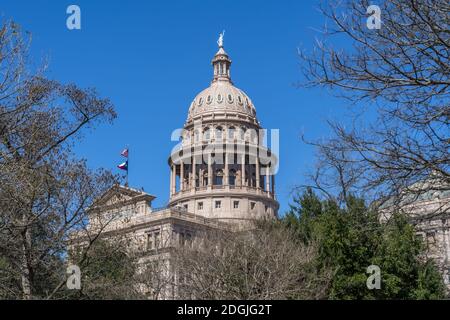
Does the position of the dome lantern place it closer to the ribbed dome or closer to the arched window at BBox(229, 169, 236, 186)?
the ribbed dome

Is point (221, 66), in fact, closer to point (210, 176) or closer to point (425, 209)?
point (210, 176)

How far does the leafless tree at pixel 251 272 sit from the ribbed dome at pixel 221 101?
67.1 m

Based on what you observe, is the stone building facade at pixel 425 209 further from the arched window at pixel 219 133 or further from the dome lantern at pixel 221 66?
the dome lantern at pixel 221 66

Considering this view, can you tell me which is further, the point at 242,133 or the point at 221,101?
the point at 221,101

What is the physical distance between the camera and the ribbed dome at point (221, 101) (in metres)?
97.9

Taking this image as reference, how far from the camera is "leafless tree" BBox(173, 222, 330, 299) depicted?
24.5m

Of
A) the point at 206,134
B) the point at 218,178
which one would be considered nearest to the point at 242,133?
the point at 206,134

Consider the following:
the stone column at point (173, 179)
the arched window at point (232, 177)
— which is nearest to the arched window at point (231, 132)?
the arched window at point (232, 177)

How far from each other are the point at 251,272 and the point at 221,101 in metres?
74.2

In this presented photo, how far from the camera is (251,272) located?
83.9ft

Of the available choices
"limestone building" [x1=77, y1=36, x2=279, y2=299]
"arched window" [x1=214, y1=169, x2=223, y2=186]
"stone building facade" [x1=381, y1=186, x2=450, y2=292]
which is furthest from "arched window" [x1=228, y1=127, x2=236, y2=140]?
"stone building facade" [x1=381, y1=186, x2=450, y2=292]
